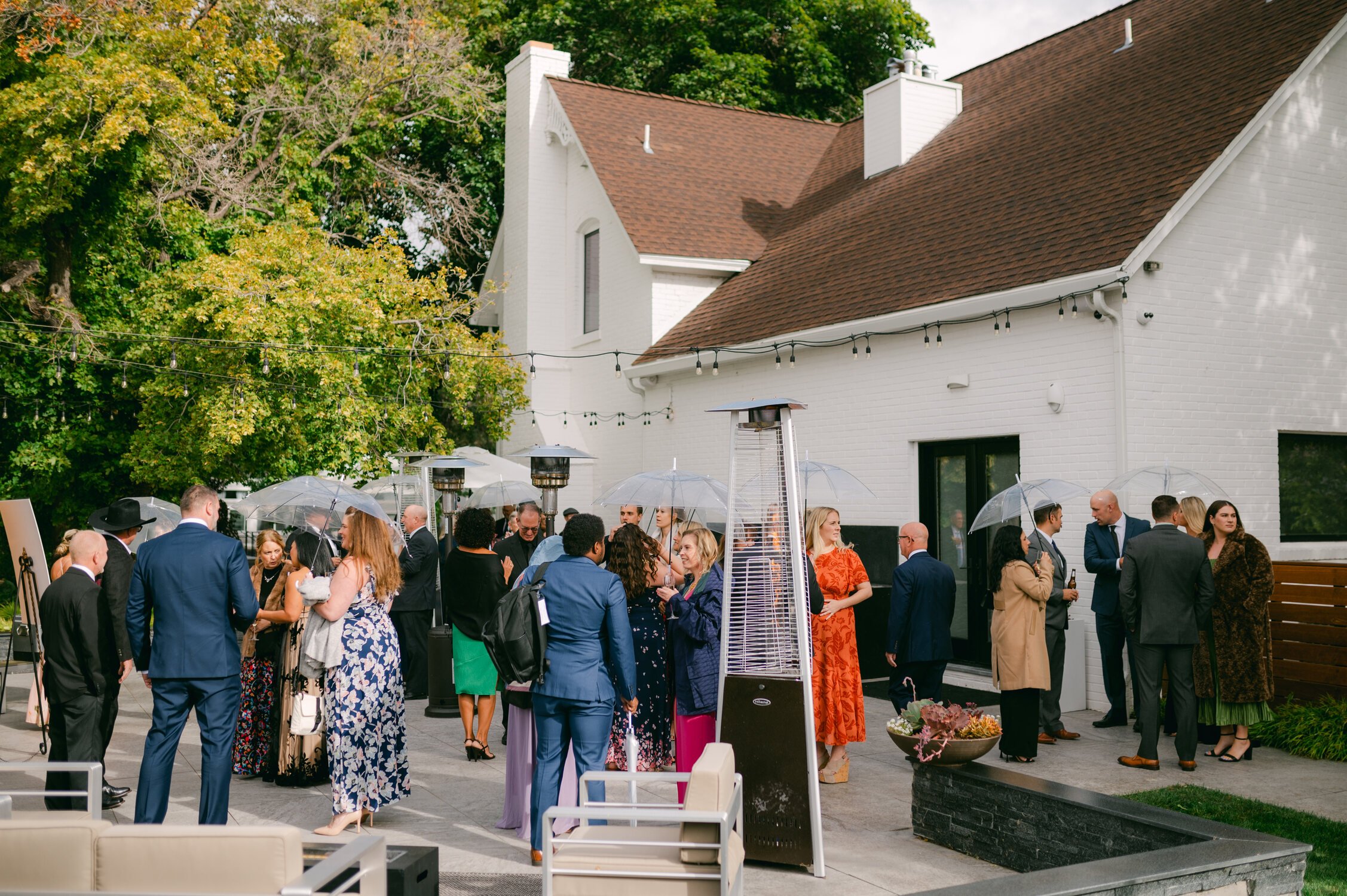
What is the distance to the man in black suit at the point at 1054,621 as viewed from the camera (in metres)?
9.01

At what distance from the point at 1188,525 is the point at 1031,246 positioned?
13.4 ft

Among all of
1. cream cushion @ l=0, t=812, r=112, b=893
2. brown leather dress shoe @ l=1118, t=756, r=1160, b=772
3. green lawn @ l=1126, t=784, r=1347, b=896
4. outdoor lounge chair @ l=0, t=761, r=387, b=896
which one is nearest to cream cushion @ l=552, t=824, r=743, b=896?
outdoor lounge chair @ l=0, t=761, r=387, b=896

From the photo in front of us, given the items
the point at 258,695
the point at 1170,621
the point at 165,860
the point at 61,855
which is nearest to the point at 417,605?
the point at 258,695

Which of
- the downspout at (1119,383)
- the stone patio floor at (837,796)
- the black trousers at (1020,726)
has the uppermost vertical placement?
the downspout at (1119,383)

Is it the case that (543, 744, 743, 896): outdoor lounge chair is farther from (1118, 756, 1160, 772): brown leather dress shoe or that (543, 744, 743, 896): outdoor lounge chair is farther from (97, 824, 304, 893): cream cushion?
(1118, 756, 1160, 772): brown leather dress shoe

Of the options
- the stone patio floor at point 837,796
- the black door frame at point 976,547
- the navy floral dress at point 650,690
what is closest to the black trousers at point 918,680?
the stone patio floor at point 837,796

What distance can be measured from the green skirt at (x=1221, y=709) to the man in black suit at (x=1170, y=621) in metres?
0.40

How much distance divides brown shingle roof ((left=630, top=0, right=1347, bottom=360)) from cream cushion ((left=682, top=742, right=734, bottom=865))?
739 centimetres

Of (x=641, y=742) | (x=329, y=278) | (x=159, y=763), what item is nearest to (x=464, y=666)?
(x=641, y=742)

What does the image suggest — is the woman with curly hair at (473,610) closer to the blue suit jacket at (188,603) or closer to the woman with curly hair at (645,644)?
the woman with curly hair at (645,644)

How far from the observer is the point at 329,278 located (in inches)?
647

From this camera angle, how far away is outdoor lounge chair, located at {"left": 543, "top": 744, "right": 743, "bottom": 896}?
440 cm

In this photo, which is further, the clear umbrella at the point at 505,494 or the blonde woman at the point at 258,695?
the clear umbrella at the point at 505,494

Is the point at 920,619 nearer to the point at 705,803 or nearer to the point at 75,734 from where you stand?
the point at 705,803
